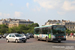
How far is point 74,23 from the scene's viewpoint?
644 ft

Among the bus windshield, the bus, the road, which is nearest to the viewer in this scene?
the road

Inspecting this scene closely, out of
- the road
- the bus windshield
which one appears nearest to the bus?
the bus windshield

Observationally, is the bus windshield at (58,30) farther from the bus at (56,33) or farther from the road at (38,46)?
the road at (38,46)

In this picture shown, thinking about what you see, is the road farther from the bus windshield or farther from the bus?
the bus windshield

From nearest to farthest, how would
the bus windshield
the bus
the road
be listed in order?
the road, the bus, the bus windshield

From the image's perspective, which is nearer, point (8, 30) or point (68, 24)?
point (8, 30)

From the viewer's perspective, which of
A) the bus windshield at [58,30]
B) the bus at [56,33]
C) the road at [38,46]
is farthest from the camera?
the bus windshield at [58,30]

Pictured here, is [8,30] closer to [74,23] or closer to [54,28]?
[74,23]

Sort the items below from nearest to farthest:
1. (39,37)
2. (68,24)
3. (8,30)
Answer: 1. (39,37)
2. (8,30)
3. (68,24)

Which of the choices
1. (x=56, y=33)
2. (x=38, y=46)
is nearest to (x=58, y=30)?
(x=56, y=33)

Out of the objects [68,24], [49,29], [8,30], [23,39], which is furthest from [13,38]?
[68,24]

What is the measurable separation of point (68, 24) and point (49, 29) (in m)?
164

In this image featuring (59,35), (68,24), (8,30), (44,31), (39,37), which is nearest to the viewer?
(59,35)

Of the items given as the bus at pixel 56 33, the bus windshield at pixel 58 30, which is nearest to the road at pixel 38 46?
the bus at pixel 56 33
